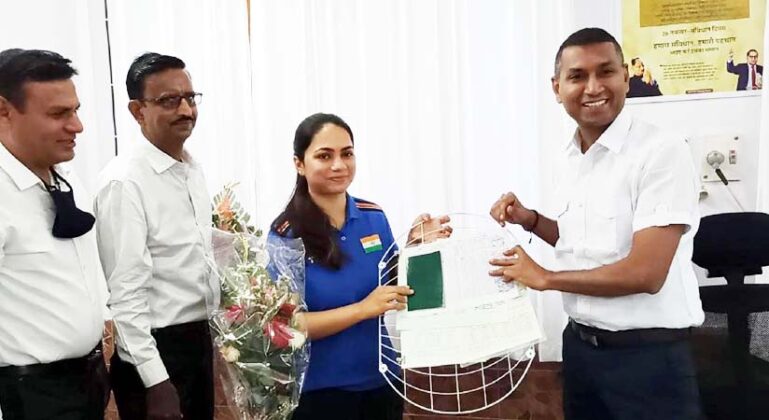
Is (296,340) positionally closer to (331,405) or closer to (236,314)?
(236,314)

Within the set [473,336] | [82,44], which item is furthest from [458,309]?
[82,44]

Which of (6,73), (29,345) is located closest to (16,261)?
(29,345)

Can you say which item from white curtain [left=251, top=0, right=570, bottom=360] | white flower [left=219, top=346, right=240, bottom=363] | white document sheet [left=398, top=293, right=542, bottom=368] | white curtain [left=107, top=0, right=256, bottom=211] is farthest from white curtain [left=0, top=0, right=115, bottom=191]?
white document sheet [left=398, top=293, right=542, bottom=368]

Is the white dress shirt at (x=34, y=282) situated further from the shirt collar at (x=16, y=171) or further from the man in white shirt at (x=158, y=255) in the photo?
the man in white shirt at (x=158, y=255)

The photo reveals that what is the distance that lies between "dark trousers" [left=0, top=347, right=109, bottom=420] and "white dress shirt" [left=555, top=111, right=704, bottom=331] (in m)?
1.30

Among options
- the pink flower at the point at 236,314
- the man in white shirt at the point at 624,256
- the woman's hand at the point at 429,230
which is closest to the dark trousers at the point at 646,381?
the man in white shirt at the point at 624,256

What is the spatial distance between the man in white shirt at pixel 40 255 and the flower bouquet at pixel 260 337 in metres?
0.35

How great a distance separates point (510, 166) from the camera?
8.45 ft

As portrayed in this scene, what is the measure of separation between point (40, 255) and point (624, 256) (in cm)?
145

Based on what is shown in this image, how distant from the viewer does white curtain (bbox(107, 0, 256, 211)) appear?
2836mm

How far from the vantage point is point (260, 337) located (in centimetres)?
158

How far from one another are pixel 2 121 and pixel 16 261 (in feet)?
1.12

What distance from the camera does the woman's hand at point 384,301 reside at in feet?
5.40

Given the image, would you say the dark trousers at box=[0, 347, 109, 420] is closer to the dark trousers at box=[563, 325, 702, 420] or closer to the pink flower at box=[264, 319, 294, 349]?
the pink flower at box=[264, 319, 294, 349]
